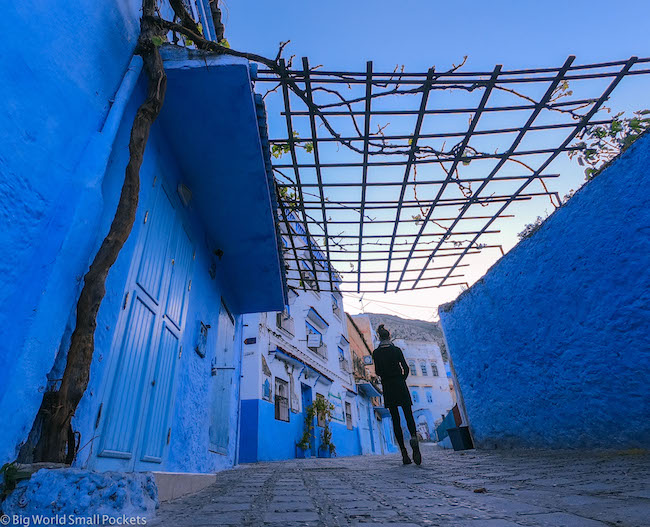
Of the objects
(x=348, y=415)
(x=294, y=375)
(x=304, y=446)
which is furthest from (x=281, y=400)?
(x=348, y=415)

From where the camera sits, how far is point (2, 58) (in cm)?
172

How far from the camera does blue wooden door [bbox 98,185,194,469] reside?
267cm

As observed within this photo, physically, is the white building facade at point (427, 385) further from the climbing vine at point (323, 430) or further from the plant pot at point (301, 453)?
the plant pot at point (301, 453)

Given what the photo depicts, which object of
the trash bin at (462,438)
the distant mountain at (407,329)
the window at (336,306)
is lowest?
the trash bin at (462,438)

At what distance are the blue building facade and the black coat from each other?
7.56 feet

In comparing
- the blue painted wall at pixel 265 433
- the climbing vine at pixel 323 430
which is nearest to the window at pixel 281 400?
the blue painted wall at pixel 265 433

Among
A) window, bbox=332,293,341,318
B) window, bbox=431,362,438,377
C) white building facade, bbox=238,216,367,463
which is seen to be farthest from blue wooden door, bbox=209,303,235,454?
window, bbox=431,362,438,377

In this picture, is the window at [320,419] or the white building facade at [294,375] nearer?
the white building facade at [294,375]

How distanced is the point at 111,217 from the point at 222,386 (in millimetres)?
4239

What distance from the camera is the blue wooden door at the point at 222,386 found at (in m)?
5.48

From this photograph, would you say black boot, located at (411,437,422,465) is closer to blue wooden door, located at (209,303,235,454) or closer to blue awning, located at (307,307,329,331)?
blue wooden door, located at (209,303,235,454)

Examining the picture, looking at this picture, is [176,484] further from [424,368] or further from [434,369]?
[434,369]

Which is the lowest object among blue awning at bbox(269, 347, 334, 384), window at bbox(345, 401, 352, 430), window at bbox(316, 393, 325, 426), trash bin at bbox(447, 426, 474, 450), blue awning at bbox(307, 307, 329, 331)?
trash bin at bbox(447, 426, 474, 450)

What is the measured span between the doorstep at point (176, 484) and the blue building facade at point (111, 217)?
45 centimetres
